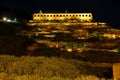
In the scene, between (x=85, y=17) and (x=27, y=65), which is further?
(x=85, y=17)

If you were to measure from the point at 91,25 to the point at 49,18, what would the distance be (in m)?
19.4

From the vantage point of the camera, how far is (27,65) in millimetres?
11680

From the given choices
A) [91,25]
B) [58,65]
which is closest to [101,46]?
[91,25]

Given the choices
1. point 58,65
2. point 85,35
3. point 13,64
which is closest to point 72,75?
point 58,65

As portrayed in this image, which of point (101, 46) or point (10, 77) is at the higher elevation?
point (10, 77)

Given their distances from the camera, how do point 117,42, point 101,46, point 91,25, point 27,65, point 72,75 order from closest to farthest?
point 72,75
point 27,65
point 101,46
point 117,42
point 91,25

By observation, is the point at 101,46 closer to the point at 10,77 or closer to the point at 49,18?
the point at 10,77

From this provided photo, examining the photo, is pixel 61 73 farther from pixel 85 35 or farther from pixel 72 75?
pixel 85 35

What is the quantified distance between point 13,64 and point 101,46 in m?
39.5

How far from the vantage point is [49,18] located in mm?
97438

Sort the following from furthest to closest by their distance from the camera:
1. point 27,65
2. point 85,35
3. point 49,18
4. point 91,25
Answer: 1. point 49,18
2. point 91,25
3. point 85,35
4. point 27,65

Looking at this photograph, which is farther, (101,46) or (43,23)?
(43,23)

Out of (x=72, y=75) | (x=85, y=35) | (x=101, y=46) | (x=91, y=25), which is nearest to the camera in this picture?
(x=72, y=75)

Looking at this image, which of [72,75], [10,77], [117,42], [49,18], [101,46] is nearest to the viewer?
[10,77]
